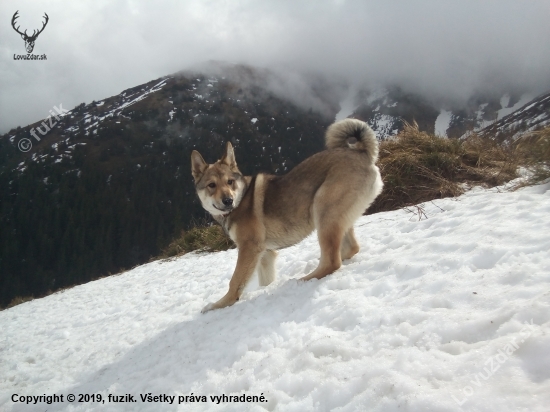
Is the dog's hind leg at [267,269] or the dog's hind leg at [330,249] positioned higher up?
the dog's hind leg at [330,249]

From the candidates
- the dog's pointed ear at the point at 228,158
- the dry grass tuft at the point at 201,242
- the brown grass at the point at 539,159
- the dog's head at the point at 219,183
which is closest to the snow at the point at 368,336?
the brown grass at the point at 539,159

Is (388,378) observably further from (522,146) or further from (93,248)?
(93,248)

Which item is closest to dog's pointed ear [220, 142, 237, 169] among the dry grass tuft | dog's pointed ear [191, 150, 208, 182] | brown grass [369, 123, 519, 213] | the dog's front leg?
dog's pointed ear [191, 150, 208, 182]

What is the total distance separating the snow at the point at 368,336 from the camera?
223 cm

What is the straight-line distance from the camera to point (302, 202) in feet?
17.7

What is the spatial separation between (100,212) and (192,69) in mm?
108531

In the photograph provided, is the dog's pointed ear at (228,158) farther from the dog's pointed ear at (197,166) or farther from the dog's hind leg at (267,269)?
the dog's hind leg at (267,269)

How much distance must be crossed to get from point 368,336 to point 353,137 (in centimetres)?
346

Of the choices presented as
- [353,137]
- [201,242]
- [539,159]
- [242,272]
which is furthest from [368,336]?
[201,242]

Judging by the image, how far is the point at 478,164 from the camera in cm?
909

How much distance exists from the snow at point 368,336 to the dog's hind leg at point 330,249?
0.15m

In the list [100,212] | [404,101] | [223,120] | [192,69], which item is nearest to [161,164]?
[100,212]

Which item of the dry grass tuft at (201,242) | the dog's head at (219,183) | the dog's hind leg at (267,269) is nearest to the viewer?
the dog's head at (219,183)

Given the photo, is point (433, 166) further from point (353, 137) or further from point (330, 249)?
point (330, 249)
